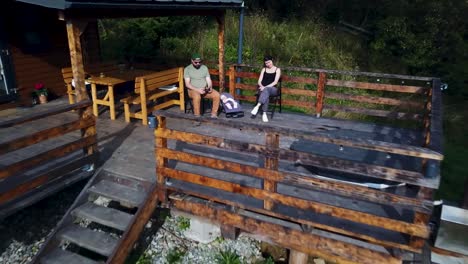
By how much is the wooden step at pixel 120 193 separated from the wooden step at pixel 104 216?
0.53 ft

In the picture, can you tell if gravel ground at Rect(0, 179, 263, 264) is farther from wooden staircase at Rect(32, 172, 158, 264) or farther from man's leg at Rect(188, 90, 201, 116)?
man's leg at Rect(188, 90, 201, 116)

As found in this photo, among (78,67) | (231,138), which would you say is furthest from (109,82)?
(231,138)

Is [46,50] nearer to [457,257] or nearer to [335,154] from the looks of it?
[335,154]

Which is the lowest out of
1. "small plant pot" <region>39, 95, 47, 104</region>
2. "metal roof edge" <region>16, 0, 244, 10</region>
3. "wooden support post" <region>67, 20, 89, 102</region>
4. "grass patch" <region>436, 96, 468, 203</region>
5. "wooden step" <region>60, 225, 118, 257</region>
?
"grass patch" <region>436, 96, 468, 203</region>

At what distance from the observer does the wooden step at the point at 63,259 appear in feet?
14.0

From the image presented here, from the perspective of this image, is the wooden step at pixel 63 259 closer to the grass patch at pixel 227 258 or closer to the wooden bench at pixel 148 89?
the grass patch at pixel 227 258

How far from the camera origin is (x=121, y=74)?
28.0ft

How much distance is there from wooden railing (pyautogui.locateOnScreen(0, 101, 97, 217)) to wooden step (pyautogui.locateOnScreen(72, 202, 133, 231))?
537 mm

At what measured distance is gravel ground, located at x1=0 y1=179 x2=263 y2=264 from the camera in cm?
495

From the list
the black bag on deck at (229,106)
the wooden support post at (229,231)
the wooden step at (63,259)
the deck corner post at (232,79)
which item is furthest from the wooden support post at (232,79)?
the wooden step at (63,259)

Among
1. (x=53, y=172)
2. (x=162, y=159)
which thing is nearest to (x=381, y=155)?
(x=162, y=159)

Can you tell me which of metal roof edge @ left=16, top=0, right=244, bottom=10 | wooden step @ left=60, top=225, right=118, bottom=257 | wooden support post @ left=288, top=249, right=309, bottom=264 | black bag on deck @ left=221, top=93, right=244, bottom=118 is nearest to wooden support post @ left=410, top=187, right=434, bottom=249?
wooden support post @ left=288, top=249, right=309, bottom=264

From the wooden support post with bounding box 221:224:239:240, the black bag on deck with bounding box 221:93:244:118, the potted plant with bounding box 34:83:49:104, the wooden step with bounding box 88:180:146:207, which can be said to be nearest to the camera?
the wooden support post with bounding box 221:224:239:240

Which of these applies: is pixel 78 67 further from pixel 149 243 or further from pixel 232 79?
pixel 232 79
